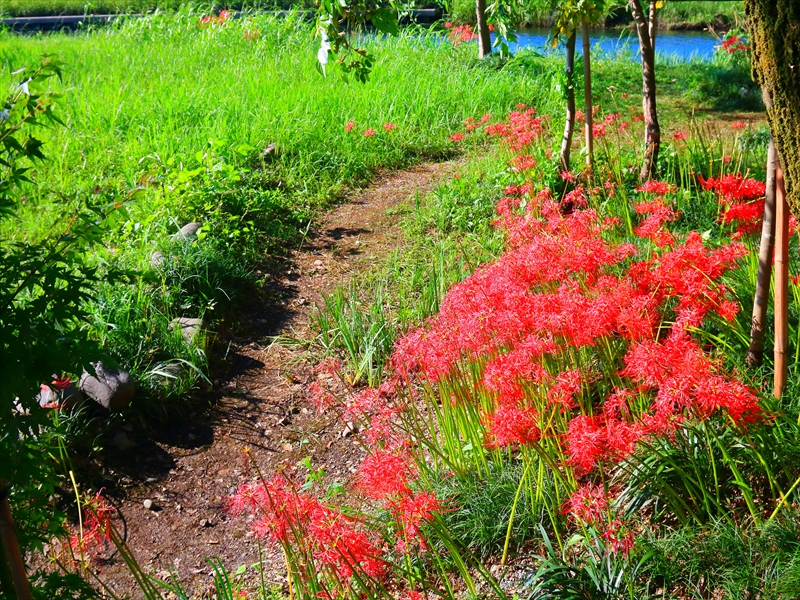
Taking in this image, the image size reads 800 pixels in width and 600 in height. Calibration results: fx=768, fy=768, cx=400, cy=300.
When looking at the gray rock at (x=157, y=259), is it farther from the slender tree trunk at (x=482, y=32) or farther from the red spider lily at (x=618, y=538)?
the slender tree trunk at (x=482, y=32)

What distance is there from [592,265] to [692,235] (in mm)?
437

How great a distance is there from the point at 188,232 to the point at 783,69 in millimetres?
3878

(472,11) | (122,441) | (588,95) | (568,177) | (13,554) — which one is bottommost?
(122,441)

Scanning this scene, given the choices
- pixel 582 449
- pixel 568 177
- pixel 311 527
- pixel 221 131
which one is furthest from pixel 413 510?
pixel 221 131

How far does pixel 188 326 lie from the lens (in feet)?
14.0

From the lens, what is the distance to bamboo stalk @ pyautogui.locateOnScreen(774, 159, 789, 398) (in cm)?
252

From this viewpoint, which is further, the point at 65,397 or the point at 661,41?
the point at 661,41

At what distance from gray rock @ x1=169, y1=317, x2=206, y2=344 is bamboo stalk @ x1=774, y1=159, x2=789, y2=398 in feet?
9.37

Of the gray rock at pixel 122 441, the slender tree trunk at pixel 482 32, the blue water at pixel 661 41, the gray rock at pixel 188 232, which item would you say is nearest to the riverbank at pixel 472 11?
the blue water at pixel 661 41

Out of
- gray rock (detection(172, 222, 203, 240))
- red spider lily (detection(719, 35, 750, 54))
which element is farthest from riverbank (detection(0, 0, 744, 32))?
gray rock (detection(172, 222, 203, 240))

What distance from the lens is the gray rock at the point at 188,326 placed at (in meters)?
4.16

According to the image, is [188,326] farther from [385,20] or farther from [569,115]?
[569,115]

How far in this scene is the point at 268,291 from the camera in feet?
16.5

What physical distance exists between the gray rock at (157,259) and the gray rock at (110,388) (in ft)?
3.30
